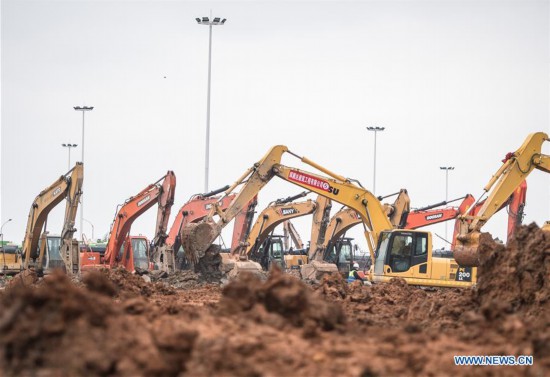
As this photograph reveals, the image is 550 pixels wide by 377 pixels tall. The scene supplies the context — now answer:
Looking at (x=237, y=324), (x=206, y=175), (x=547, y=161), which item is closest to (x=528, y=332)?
(x=237, y=324)

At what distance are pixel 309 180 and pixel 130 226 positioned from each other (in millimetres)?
8764

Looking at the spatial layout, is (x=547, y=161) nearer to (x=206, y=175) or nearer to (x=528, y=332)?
(x=528, y=332)

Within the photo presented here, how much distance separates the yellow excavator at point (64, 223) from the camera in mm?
34312

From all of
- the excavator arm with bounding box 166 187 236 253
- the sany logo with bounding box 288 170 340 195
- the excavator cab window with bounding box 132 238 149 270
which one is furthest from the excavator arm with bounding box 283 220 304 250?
the sany logo with bounding box 288 170 340 195

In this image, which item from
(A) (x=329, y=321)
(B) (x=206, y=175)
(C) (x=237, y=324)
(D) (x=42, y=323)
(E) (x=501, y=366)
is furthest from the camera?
(B) (x=206, y=175)

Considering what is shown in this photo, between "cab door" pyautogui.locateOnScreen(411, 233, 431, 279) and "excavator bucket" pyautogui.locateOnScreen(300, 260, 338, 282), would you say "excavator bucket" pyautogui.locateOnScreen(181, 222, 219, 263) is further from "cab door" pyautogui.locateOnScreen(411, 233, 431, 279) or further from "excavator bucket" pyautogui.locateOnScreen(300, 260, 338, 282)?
"excavator bucket" pyautogui.locateOnScreen(300, 260, 338, 282)

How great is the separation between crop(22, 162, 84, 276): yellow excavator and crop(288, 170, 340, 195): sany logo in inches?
294

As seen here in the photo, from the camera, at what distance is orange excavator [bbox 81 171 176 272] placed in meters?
37.0

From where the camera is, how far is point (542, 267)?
15602 mm

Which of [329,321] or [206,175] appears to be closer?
[329,321]

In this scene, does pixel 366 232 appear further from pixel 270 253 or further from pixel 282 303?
pixel 282 303

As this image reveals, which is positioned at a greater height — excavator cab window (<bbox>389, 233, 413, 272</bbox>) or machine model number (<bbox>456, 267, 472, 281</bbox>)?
excavator cab window (<bbox>389, 233, 413, 272</bbox>)

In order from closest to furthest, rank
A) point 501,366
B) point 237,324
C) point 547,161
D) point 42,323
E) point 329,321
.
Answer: point 42,323
point 501,366
point 237,324
point 329,321
point 547,161

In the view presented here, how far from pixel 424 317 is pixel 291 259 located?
33643 mm
